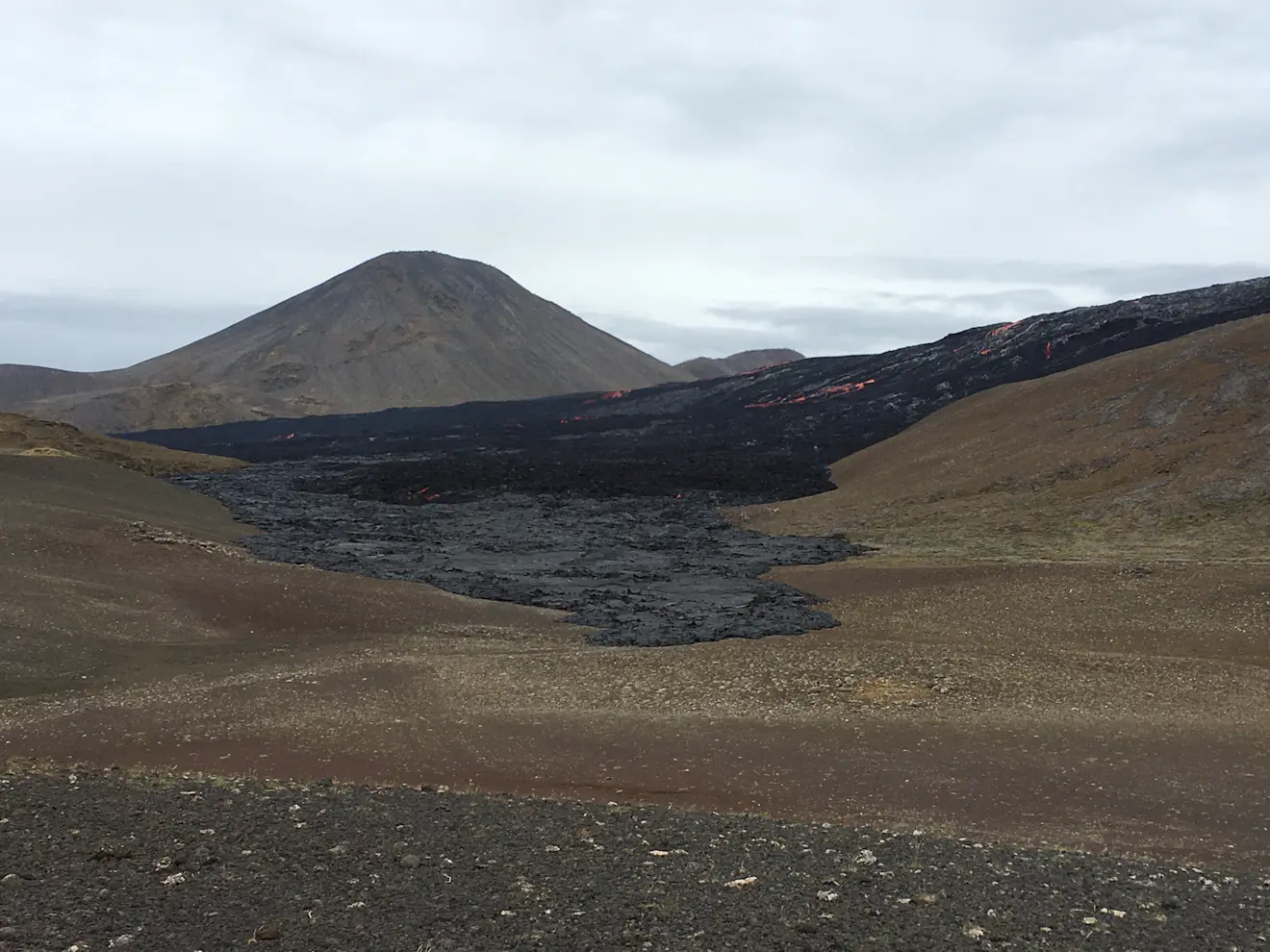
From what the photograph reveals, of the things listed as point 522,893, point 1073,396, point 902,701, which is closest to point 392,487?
point 1073,396

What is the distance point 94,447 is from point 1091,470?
56717 millimetres

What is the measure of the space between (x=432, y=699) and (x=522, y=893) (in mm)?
9533

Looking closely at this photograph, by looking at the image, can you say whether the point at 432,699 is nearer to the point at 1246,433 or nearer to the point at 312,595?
the point at 312,595

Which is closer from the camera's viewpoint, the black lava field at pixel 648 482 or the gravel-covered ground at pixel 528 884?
the gravel-covered ground at pixel 528 884

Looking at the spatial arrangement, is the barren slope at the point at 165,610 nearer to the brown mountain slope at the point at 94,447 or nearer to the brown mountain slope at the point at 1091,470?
the brown mountain slope at the point at 1091,470

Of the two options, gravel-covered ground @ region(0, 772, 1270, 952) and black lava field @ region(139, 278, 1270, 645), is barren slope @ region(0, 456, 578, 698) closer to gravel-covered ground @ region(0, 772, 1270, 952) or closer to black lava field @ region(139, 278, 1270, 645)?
black lava field @ region(139, 278, 1270, 645)

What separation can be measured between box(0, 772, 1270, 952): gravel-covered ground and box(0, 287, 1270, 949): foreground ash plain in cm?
4

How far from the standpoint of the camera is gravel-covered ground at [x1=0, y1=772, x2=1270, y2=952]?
8.07 m

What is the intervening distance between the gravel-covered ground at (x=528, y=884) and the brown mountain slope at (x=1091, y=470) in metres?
25.6

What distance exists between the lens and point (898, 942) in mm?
8172

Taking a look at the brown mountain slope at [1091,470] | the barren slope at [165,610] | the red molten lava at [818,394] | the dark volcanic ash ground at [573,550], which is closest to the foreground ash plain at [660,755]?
the barren slope at [165,610]

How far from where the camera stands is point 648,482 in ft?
204

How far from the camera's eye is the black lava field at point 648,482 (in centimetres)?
3288

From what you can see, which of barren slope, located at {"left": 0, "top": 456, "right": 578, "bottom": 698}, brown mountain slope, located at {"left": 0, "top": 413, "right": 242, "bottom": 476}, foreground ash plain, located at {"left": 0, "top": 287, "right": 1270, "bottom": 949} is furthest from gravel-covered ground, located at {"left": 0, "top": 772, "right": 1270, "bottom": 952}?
brown mountain slope, located at {"left": 0, "top": 413, "right": 242, "bottom": 476}
